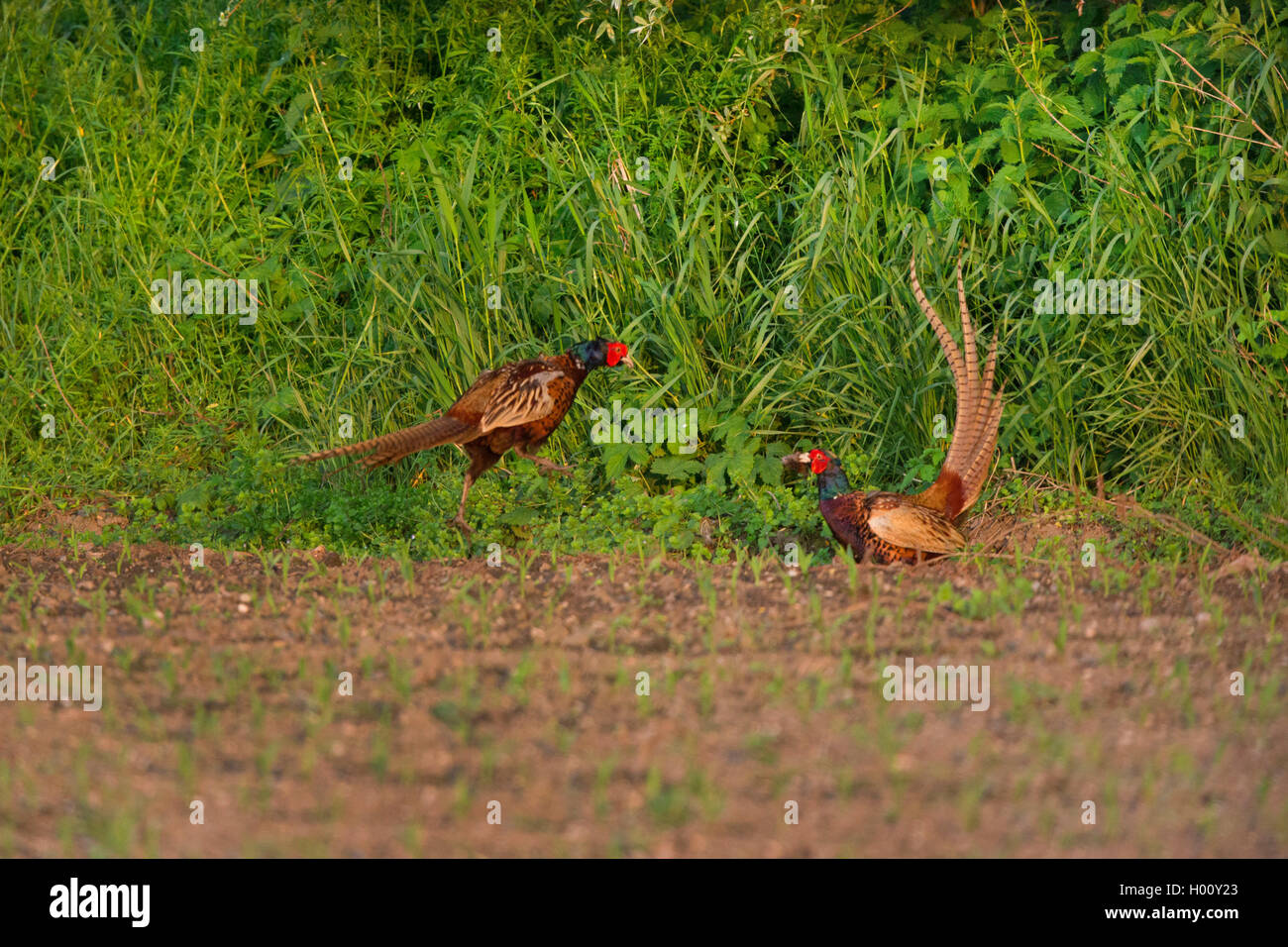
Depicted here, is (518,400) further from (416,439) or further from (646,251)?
(646,251)

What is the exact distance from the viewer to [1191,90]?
6.84 meters

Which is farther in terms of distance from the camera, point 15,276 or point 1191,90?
point 15,276

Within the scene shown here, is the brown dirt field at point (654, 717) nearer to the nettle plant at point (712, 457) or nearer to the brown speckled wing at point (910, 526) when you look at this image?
the brown speckled wing at point (910, 526)

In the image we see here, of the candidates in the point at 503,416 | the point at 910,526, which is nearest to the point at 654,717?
the point at 910,526

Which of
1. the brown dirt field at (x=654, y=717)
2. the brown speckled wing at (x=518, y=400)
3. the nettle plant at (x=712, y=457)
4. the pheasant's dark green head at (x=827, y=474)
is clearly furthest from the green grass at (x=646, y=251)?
the brown dirt field at (x=654, y=717)

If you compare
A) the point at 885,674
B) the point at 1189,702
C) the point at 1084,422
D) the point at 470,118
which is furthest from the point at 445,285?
the point at 1189,702

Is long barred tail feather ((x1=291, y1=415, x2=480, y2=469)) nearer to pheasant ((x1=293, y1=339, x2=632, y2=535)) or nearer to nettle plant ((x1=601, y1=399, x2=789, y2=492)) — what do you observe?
pheasant ((x1=293, y1=339, x2=632, y2=535))

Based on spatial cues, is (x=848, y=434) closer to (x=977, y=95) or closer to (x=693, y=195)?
(x=693, y=195)

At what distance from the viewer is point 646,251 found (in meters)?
6.93

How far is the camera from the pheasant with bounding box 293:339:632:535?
18.9ft

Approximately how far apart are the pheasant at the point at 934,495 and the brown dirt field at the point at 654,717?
197 millimetres

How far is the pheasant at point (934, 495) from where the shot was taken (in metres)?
5.49

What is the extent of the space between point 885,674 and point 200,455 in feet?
15.0

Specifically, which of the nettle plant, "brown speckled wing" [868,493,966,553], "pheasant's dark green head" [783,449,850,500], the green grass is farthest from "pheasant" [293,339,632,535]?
"brown speckled wing" [868,493,966,553]
